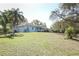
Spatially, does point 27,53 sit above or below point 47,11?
below

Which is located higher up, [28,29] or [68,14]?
[68,14]

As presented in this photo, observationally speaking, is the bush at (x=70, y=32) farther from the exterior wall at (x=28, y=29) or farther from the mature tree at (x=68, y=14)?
the exterior wall at (x=28, y=29)

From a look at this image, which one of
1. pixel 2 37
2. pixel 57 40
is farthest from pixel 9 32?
pixel 57 40

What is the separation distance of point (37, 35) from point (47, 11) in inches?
9.6

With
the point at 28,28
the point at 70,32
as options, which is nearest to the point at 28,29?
the point at 28,28

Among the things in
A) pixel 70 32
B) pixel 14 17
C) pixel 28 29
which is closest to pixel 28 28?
pixel 28 29

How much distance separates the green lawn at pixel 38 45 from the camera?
267 cm

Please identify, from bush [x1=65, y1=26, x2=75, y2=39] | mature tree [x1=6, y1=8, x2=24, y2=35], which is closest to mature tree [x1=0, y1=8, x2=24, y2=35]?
mature tree [x1=6, y1=8, x2=24, y2=35]

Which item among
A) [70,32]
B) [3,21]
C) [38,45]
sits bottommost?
[38,45]

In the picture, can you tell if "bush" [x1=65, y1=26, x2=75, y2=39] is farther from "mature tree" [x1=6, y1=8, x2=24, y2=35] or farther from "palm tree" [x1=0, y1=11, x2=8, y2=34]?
"palm tree" [x1=0, y1=11, x2=8, y2=34]

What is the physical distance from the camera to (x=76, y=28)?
8.80 feet

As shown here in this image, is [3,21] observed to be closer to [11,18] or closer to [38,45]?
[11,18]

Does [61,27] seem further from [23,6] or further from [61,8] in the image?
[23,6]

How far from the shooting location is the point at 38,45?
2.69 m
